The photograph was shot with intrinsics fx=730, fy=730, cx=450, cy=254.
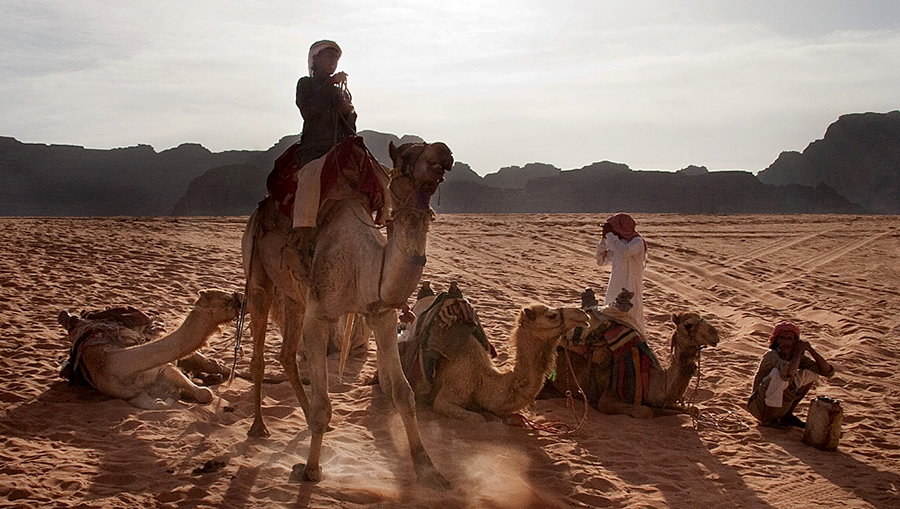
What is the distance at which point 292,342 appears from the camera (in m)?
5.91

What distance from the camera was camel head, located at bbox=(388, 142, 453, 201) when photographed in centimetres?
394

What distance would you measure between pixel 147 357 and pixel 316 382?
7.10 ft

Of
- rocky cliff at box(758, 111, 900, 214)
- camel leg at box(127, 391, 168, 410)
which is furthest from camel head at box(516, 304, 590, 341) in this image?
rocky cliff at box(758, 111, 900, 214)

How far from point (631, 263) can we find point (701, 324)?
54.2 inches

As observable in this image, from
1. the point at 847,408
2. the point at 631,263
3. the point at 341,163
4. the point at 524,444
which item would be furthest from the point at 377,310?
the point at 847,408

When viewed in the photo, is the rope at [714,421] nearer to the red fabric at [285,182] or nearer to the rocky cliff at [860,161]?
the red fabric at [285,182]

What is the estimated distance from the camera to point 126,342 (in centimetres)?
659

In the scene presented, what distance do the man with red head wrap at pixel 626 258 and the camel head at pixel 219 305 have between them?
12.2 feet

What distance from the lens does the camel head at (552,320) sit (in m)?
5.79

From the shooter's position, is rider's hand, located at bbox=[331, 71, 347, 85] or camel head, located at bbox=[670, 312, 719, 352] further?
camel head, located at bbox=[670, 312, 719, 352]

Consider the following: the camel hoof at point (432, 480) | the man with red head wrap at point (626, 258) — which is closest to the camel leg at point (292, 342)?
the camel hoof at point (432, 480)

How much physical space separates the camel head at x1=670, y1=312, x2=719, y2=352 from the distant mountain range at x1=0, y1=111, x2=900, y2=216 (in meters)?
49.1

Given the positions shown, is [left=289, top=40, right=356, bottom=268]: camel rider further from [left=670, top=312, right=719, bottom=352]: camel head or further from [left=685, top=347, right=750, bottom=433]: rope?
[left=685, top=347, right=750, bottom=433]: rope

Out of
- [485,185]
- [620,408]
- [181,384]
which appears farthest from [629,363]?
[485,185]
